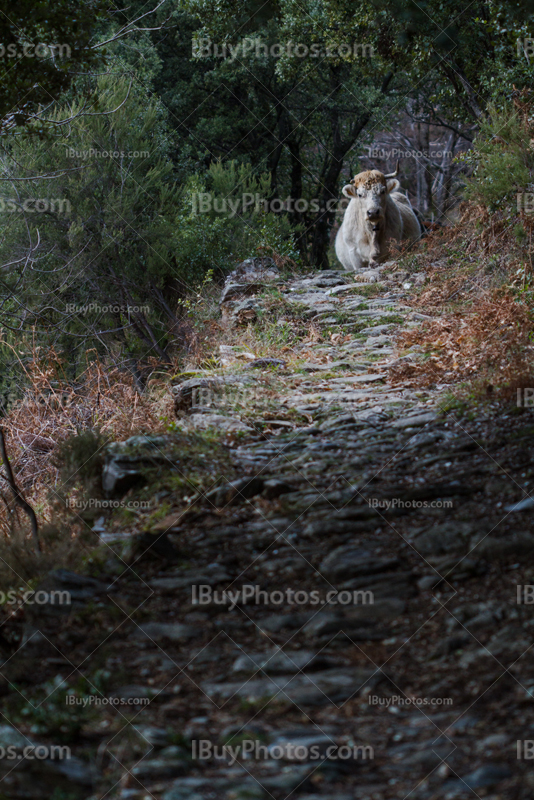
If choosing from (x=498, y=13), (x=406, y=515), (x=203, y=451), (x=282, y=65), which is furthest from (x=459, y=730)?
(x=282, y=65)

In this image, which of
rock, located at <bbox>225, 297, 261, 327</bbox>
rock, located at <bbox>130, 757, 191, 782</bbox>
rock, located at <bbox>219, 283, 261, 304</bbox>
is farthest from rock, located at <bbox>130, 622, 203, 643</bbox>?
rock, located at <bbox>219, 283, 261, 304</bbox>

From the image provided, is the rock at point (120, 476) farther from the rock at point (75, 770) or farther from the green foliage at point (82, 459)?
the rock at point (75, 770)

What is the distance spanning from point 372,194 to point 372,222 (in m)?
0.51

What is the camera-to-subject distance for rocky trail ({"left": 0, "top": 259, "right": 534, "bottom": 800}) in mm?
2707

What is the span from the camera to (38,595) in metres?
3.97

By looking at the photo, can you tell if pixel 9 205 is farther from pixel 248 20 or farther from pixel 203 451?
pixel 203 451

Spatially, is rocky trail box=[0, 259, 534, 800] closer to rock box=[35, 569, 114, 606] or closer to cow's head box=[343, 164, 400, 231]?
rock box=[35, 569, 114, 606]

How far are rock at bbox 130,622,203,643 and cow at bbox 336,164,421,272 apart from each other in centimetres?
1032

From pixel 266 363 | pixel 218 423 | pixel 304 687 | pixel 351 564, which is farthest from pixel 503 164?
pixel 304 687

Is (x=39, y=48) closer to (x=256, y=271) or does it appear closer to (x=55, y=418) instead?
(x=55, y=418)

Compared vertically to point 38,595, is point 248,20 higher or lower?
higher

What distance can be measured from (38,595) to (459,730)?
2332 mm

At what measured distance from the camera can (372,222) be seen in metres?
13.0

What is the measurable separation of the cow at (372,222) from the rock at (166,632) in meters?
10.3
